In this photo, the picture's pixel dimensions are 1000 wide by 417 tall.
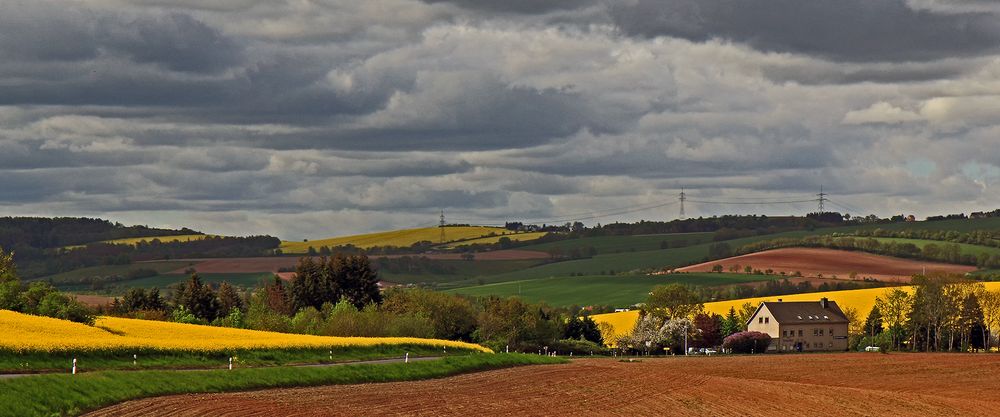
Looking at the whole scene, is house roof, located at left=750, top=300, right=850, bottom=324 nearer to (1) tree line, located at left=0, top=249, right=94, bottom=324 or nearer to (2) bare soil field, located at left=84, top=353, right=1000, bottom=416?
(2) bare soil field, located at left=84, top=353, right=1000, bottom=416

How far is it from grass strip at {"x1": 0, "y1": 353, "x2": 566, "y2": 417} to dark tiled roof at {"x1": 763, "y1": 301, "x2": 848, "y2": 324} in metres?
115

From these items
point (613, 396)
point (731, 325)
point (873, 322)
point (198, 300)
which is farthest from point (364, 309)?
point (613, 396)

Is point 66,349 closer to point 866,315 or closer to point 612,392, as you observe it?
point 612,392

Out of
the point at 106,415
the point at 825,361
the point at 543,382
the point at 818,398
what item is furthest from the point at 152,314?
the point at 106,415

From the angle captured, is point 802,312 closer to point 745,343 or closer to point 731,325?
point 731,325

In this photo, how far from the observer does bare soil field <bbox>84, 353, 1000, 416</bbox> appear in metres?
54.3

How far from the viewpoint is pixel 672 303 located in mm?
188000

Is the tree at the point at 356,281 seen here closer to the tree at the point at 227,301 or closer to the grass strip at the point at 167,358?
the tree at the point at 227,301

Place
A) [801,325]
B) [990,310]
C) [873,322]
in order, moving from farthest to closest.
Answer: [801,325]
[873,322]
[990,310]

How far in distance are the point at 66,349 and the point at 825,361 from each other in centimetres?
7704

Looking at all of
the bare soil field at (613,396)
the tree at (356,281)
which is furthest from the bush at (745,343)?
the bare soil field at (613,396)

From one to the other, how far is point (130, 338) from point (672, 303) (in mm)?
119883

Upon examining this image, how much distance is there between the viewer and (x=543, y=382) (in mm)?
76062

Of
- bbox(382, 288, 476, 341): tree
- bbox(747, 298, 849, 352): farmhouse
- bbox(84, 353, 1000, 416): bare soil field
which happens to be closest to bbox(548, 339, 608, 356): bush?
bbox(382, 288, 476, 341): tree
